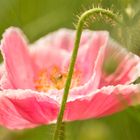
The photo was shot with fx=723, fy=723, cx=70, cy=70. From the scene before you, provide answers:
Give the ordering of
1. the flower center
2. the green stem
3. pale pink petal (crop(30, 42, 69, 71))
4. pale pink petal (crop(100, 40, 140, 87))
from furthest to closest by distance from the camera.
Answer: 1. pale pink petal (crop(30, 42, 69, 71))
2. the flower center
3. pale pink petal (crop(100, 40, 140, 87))
4. the green stem

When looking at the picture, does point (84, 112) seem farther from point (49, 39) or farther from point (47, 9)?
point (47, 9)

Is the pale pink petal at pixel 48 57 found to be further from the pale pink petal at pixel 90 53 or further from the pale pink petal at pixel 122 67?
the pale pink petal at pixel 122 67

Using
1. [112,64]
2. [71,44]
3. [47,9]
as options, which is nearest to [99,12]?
[112,64]

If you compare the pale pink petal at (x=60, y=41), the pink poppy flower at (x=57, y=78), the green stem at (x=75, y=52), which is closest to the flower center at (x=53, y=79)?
the pink poppy flower at (x=57, y=78)

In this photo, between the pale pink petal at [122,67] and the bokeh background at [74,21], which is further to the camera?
the pale pink petal at [122,67]

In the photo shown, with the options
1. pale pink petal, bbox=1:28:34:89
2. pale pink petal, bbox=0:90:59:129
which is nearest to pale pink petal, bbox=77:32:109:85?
pale pink petal, bbox=1:28:34:89

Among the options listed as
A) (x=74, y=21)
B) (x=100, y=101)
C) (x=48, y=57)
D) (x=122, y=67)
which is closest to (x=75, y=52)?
(x=100, y=101)

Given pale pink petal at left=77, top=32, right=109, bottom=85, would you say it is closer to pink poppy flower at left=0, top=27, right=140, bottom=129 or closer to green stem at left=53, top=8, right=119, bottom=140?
pink poppy flower at left=0, top=27, right=140, bottom=129
